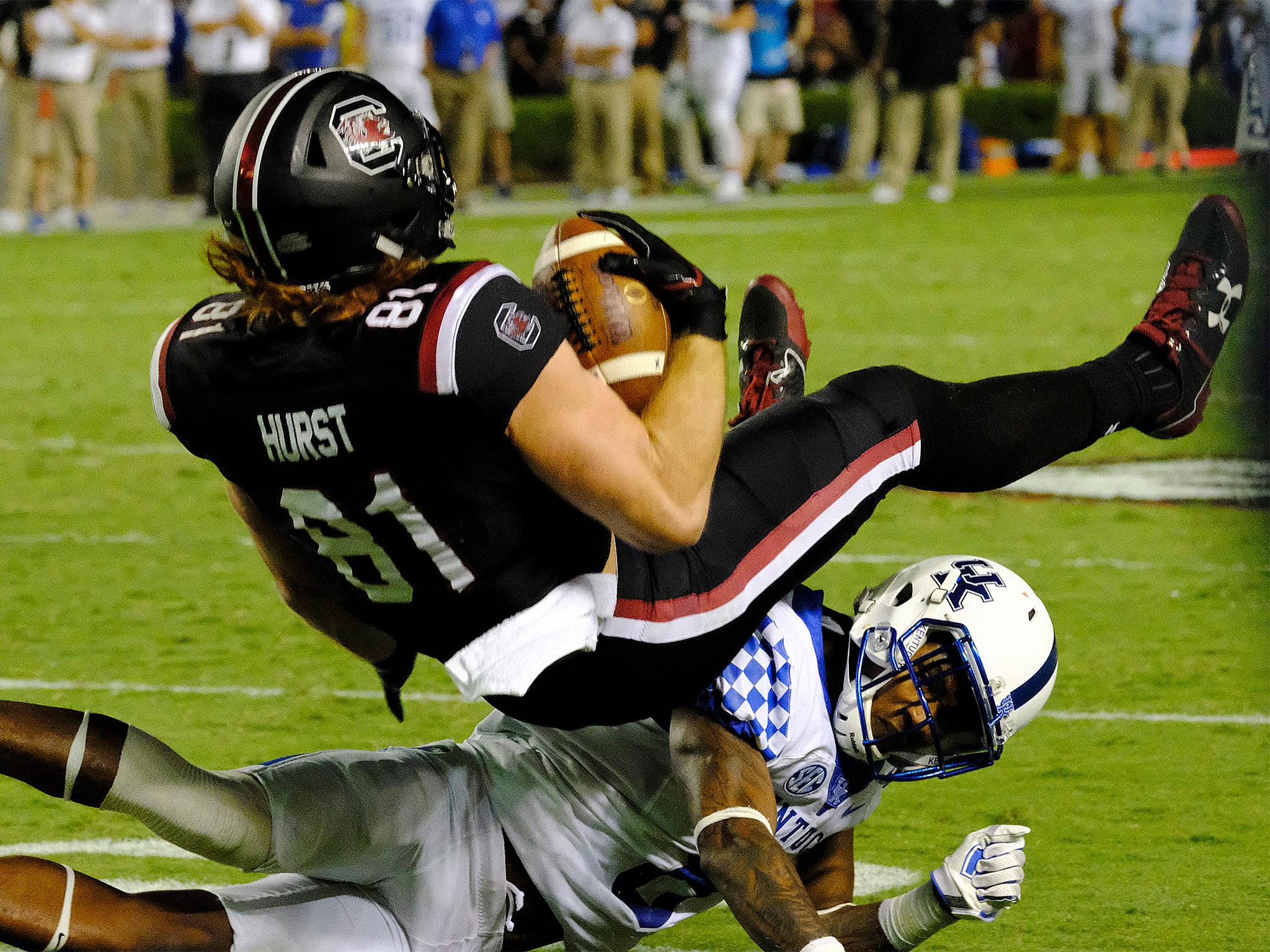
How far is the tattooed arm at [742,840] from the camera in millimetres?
2684

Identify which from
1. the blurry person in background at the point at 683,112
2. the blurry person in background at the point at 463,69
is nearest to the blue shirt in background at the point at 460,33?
the blurry person in background at the point at 463,69

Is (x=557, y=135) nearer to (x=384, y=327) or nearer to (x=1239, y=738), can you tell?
(x=1239, y=738)

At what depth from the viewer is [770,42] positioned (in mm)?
16719

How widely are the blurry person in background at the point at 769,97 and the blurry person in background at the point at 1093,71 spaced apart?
A: 2.59m

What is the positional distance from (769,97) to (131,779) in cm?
1488

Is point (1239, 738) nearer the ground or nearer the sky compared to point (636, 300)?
nearer the ground

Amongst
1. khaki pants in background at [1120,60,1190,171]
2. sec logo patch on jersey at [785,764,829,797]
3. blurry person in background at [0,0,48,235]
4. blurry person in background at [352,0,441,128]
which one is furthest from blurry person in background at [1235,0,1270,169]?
blurry person in background at [0,0,48,235]

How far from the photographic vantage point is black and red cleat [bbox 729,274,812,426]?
3680 millimetres

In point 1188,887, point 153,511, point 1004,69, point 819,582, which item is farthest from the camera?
point 1004,69

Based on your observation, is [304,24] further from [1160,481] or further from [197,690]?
[197,690]

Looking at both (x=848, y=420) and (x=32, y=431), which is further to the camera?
(x=32, y=431)

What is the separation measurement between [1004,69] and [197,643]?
18.6m

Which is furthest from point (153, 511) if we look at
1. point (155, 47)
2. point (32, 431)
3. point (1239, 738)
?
point (155, 47)

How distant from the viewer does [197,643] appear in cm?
545
